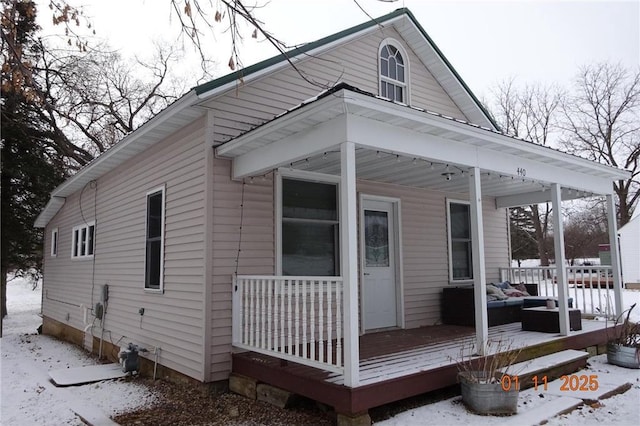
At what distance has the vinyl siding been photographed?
6.17m

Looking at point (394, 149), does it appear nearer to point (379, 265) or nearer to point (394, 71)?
point (379, 265)

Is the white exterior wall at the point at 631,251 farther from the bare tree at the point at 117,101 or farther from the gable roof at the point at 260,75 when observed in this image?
the bare tree at the point at 117,101

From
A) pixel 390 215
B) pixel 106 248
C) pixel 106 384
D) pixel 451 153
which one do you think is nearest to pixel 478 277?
pixel 451 153

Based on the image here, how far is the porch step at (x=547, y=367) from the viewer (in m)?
5.26

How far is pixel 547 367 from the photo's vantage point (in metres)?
5.52

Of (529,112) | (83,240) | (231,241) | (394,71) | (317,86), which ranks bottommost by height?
(231,241)

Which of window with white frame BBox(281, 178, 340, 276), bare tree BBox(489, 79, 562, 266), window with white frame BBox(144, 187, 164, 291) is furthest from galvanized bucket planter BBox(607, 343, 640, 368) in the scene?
bare tree BBox(489, 79, 562, 266)

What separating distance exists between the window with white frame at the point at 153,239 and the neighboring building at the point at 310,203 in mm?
31

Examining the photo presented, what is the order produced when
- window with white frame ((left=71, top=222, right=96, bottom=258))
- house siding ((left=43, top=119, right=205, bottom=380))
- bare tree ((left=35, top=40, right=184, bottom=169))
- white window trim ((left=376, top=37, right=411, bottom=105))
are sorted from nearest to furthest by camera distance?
house siding ((left=43, top=119, right=205, bottom=380)), white window trim ((left=376, top=37, right=411, bottom=105)), window with white frame ((left=71, top=222, right=96, bottom=258)), bare tree ((left=35, top=40, right=184, bottom=169))

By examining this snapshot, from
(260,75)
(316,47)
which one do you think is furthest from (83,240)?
(316,47)

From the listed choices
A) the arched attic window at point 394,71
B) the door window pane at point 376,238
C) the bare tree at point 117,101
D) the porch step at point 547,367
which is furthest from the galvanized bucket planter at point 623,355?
the bare tree at point 117,101

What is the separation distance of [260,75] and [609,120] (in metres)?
26.4

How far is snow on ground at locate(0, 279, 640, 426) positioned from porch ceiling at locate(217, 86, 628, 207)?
258 cm
